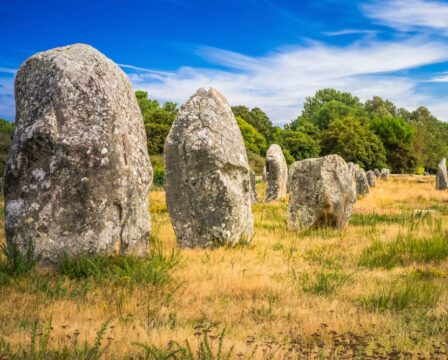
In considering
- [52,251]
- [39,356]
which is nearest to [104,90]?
[52,251]

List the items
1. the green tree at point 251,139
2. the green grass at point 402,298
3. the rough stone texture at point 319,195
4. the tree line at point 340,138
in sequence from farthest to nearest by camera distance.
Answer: the green tree at point 251,139 < the tree line at point 340,138 < the rough stone texture at point 319,195 < the green grass at point 402,298

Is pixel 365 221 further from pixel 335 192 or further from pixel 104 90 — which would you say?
pixel 104 90

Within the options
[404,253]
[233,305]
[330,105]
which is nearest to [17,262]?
[233,305]

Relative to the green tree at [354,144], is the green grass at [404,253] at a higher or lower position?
lower

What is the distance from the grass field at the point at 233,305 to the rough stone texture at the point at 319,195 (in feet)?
11.1

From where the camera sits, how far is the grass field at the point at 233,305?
4.36 meters

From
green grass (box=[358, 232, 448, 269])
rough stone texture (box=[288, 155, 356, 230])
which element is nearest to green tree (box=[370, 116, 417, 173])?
rough stone texture (box=[288, 155, 356, 230])

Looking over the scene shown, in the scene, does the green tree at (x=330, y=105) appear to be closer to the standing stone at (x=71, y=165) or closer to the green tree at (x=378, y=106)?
the green tree at (x=378, y=106)

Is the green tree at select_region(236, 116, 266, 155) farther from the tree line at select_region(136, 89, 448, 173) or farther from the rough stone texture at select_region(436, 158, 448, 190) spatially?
the rough stone texture at select_region(436, 158, 448, 190)

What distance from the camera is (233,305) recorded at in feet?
19.5

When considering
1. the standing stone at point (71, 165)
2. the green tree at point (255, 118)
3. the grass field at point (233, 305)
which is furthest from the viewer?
the green tree at point (255, 118)

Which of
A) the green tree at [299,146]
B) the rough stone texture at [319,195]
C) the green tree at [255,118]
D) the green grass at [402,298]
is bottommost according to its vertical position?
the green grass at [402,298]

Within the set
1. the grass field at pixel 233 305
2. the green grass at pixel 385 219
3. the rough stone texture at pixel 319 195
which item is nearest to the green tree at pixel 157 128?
the green grass at pixel 385 219

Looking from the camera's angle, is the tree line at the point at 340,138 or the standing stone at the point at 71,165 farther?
the tree line at the point at 340,138
